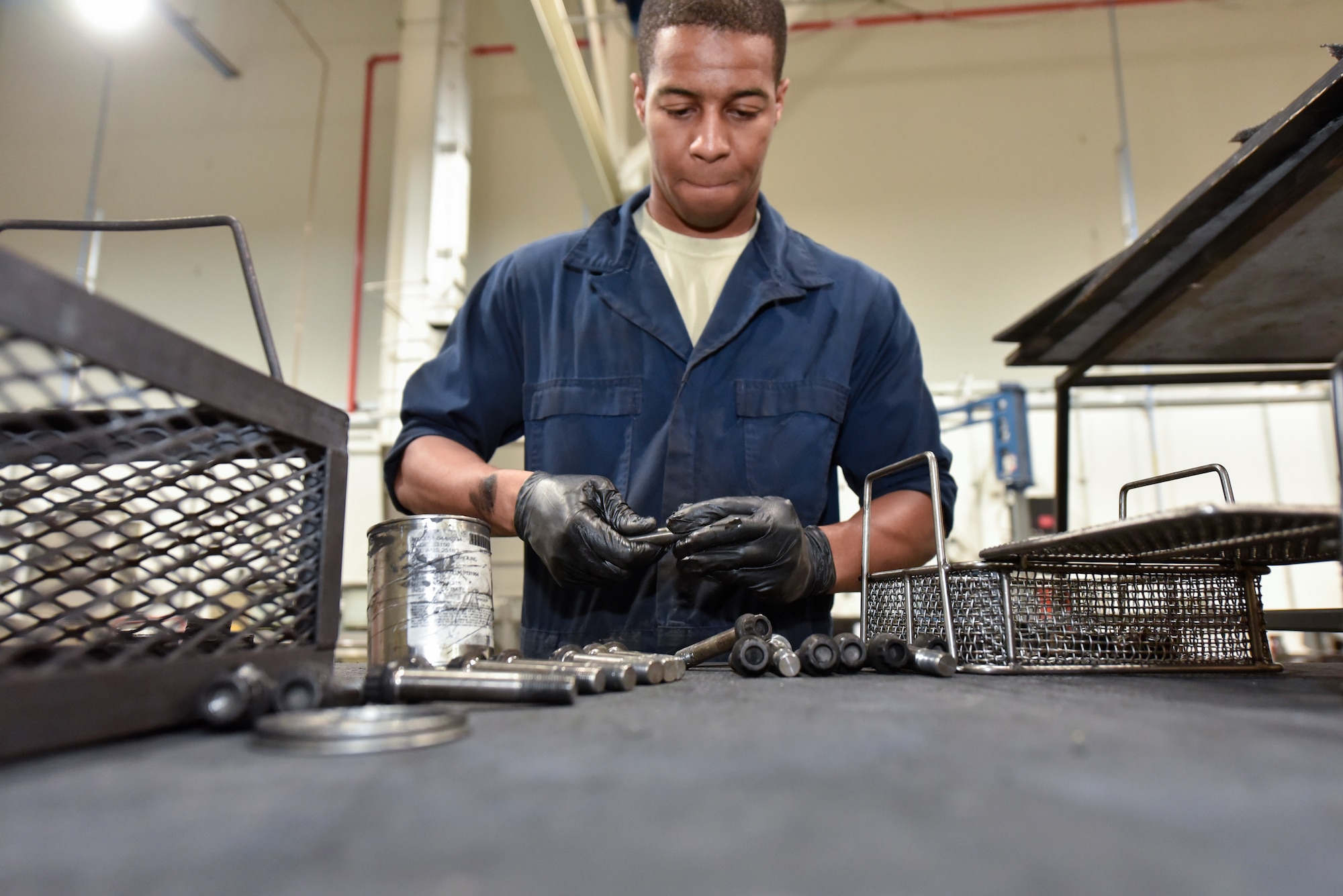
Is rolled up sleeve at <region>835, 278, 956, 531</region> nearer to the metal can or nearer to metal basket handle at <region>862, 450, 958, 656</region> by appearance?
metal basket handle at <region>862, 450, 958, 656</region>

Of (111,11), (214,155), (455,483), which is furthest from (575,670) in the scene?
(214,155)

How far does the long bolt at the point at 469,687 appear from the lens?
60 cm

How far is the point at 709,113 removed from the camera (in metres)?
1.30

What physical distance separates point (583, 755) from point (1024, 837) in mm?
214

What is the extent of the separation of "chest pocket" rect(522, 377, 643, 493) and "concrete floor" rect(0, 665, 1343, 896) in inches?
33.9

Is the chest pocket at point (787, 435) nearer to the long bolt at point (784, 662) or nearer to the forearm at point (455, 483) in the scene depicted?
the forearm at point (455, 483)

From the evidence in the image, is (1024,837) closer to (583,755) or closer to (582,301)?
(583,755)

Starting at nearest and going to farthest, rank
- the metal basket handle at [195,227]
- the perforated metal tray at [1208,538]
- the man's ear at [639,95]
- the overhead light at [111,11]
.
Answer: the perforated metal tray at [1208,538], the metal basket handle at [195,227], the man's ear at [639,95], the overhead light at [111,11]

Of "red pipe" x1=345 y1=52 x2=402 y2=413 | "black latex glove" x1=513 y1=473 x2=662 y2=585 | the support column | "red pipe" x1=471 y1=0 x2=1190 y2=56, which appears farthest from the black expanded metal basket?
"red pipe" x1=471 y1=0 x2=1190 y2=56

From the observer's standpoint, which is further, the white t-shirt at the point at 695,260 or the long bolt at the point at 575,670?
the white t-shirt at the point at 695,260

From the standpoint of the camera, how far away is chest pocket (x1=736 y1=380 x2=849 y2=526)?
1.34 meters

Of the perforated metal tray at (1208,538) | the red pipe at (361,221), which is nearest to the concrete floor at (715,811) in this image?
the perforated metal tray at (1208,538)

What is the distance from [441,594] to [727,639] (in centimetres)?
38

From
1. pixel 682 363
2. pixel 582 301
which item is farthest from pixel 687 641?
pixel 582 301
